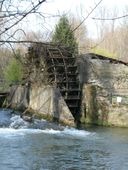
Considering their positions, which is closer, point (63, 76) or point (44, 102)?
point (44, 102)

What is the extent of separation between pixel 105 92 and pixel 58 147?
763cm

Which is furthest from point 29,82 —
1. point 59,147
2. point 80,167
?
point 80,167

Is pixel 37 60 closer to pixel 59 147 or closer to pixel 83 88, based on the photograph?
pixel 83 88

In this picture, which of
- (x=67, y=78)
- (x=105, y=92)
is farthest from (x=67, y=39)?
(x=67, y=78)

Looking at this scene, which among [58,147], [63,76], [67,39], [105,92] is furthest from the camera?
[63,76]

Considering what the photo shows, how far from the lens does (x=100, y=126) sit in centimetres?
1873

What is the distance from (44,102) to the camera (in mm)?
19859

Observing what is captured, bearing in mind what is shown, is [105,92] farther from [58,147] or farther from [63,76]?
[58,147]

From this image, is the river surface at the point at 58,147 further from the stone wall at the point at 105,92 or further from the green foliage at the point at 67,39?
the green foliage at the point at 67,39

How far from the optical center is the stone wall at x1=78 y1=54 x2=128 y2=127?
18812 millimetres

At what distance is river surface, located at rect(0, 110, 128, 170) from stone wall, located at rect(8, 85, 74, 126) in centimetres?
119

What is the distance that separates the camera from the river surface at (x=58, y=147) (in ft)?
32.4

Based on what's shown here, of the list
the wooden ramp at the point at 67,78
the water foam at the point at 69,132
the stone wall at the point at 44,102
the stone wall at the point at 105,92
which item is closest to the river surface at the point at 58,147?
the water foam at the point at 69,132

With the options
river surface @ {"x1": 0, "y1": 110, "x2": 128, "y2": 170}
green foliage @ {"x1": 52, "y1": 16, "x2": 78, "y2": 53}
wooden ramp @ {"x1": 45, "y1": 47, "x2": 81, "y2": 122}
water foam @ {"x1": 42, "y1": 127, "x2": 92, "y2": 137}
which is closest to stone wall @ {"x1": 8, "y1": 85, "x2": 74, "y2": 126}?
wooden ramp @ {"x1": 45, "y1": 47, "x2": 81, "y2": 122}
